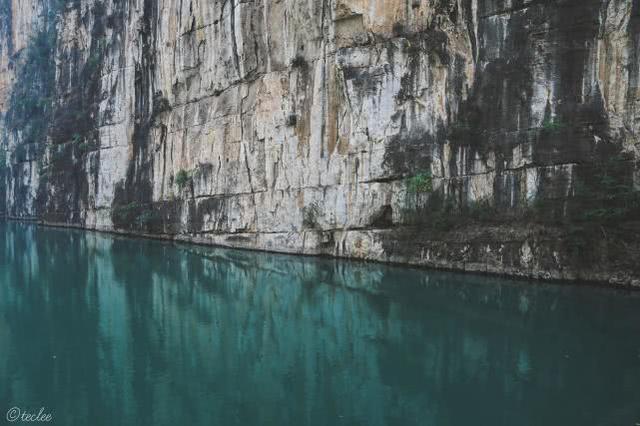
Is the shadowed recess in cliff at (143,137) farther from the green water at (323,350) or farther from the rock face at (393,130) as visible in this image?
the green water at (323,350)

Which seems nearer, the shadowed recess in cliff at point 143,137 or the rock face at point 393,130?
the rock face at point 393,130

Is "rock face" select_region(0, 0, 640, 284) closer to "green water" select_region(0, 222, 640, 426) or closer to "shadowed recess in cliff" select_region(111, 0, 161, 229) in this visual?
"shadowed recess in cliff" select_region(111, 0, 161, 229)

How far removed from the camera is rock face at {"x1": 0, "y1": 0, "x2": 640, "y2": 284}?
1596 centimetres

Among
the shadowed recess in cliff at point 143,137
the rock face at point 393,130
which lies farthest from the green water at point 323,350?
the shadowed recess in cliff at point 143,137

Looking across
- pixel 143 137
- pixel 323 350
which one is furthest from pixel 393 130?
pixel 143 137

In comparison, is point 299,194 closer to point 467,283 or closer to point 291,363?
point 467,283

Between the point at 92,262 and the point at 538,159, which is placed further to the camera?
the point at 92,262

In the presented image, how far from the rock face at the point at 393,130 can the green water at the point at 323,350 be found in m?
1.95

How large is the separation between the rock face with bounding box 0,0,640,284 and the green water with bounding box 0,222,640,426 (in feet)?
6.38

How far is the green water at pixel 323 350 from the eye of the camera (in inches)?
321

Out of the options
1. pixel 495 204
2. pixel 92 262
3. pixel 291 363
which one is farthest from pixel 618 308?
pixel 92 262

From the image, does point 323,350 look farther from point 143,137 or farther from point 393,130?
point 143,137

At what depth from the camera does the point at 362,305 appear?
15.2 meters

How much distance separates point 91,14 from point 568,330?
44012mm
